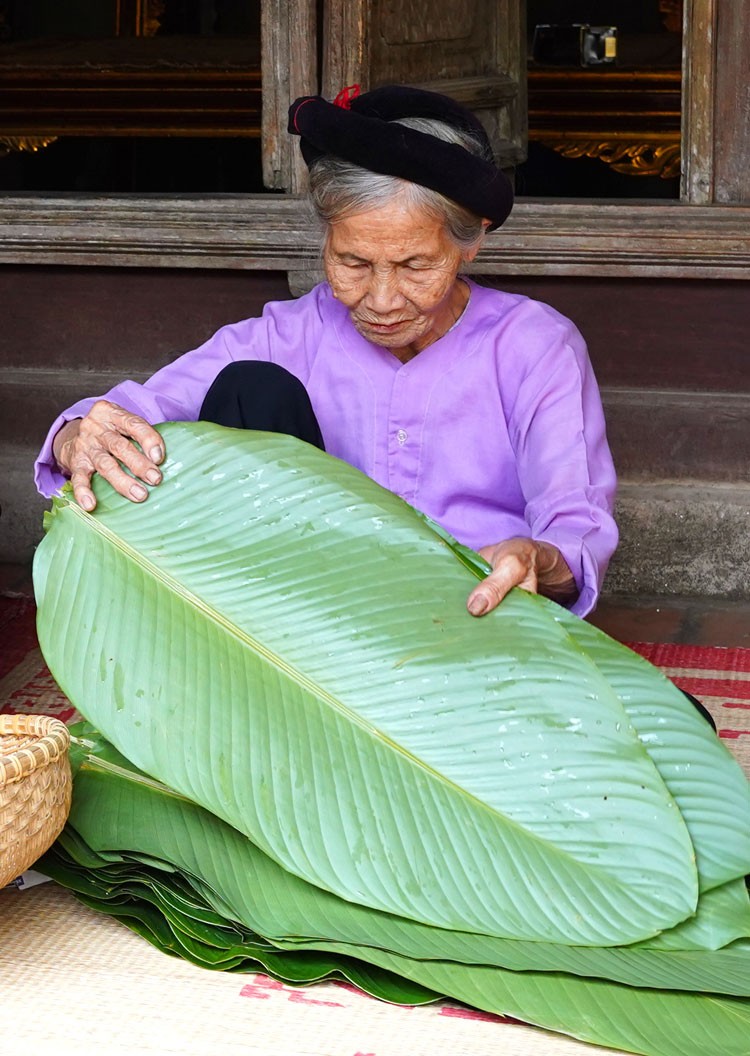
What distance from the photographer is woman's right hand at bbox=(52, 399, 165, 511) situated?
1952 millimetres

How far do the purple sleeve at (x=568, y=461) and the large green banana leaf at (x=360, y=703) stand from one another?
21 centimetres

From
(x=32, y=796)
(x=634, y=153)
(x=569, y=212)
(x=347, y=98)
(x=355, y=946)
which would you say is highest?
(x=347, y=98)

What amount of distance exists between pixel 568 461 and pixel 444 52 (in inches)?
67.6

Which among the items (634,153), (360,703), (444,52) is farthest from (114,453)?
(634,153)

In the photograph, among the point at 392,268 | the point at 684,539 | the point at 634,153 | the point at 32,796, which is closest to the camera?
the point at 32,796

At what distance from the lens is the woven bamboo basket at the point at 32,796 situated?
1.73m

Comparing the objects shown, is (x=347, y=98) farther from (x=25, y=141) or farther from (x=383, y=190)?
(x=25, y=141)

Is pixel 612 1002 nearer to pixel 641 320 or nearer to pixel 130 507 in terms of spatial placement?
pixel 130 507

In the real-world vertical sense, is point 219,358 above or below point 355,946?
above

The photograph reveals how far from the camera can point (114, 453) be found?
1.99 meters

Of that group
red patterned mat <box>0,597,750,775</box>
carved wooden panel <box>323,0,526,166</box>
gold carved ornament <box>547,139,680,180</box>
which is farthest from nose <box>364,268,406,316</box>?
gold carved ornament <box>547,139,680,180</box>

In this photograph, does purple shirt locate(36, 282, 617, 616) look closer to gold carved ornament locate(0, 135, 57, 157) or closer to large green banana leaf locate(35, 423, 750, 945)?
large green banana leaf locate(35, 423, 750, 945)

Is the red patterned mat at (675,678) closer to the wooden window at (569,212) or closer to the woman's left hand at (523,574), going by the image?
the woman's left hand at (523,574)

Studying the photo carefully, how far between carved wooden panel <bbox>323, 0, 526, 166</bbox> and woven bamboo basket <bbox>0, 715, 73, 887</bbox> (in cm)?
191
